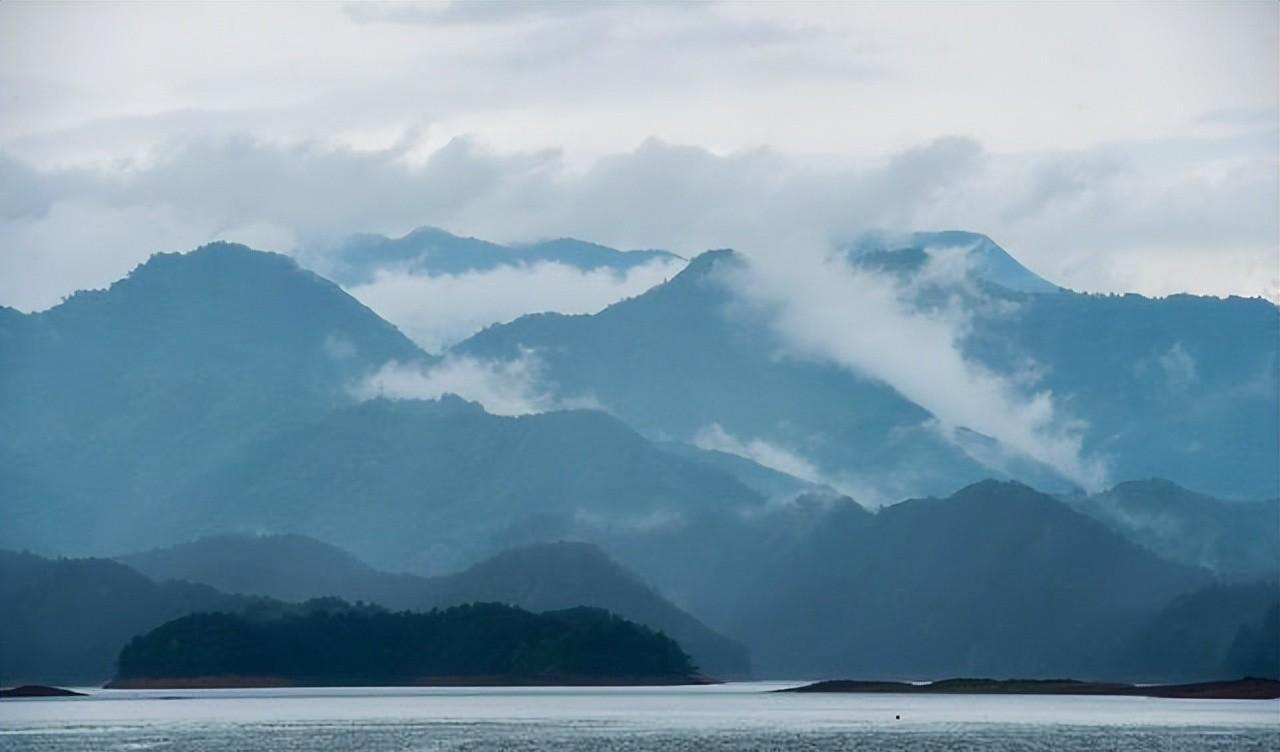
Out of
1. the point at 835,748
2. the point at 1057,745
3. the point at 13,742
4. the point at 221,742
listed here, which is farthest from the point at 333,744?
the point at 1057,745

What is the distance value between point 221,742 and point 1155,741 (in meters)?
76.1

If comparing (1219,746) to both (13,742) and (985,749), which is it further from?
(13,742)

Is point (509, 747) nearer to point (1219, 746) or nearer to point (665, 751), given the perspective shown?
point (665, 751)

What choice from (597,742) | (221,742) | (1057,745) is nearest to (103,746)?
(221,742)

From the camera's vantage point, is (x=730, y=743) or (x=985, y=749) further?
(x=730, y=743)

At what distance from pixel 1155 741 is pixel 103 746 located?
8461 cm

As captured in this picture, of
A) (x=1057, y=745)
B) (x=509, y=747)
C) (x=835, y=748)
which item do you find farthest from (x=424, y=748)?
(x=1057, y=745)

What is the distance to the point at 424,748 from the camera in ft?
612

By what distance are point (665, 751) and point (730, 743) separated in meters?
14.7

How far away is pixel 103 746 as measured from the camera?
19175 centimetres

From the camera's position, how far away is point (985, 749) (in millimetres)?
184250

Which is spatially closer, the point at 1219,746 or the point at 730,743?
the point at 1219,746

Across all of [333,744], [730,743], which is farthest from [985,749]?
[333,744]

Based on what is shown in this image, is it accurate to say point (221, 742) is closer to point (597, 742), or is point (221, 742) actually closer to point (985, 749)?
point (597, 742)
